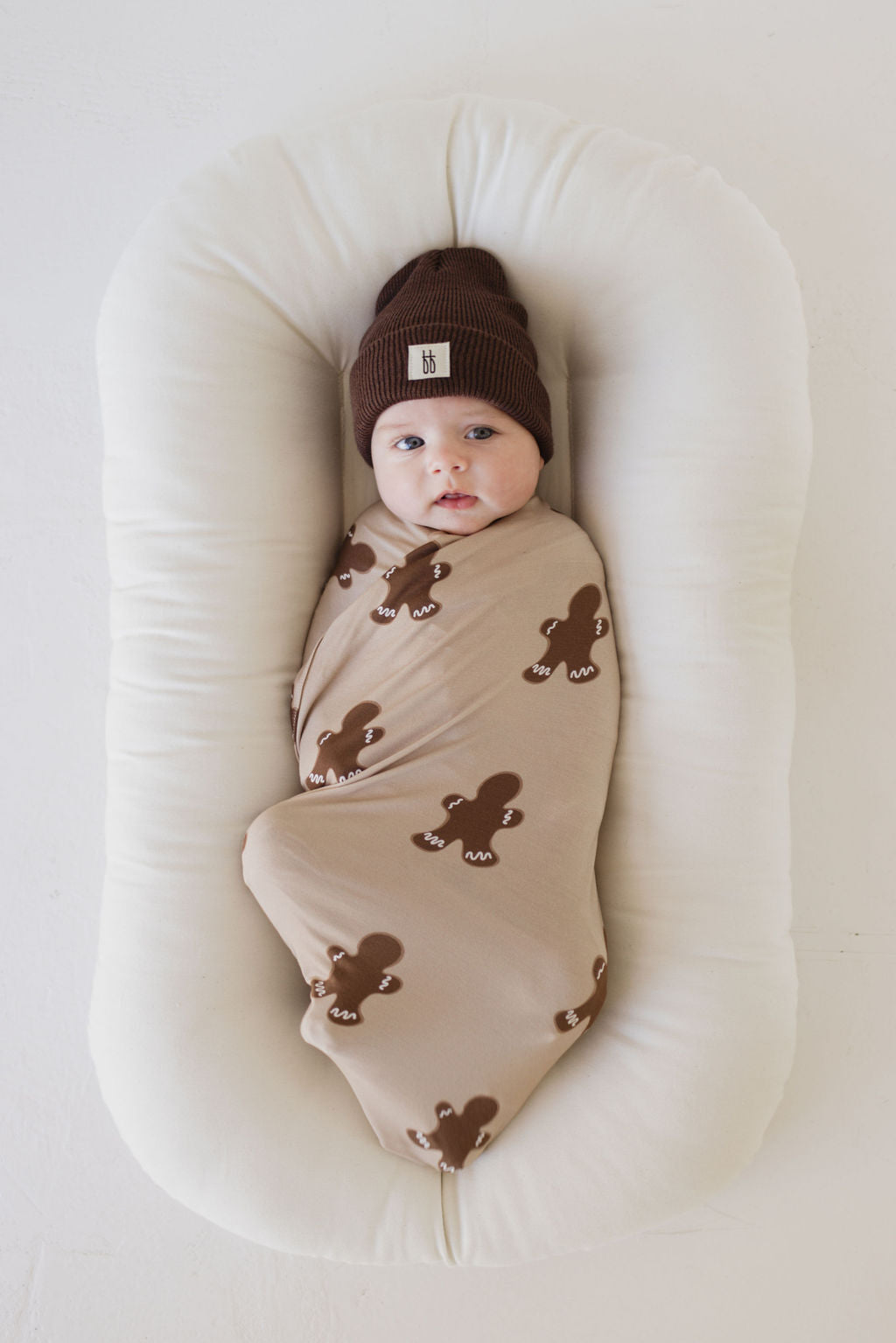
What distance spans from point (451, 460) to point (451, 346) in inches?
4.9

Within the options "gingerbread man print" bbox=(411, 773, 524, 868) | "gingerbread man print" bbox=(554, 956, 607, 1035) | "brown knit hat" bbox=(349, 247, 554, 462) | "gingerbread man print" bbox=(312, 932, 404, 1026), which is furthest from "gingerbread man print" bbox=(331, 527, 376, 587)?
"gingerbread man print" bbox=(554, 956, 607, 1035)

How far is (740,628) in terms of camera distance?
1067mm

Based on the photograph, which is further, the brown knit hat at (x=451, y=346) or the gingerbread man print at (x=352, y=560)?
the gingerbread man print at (x=352, y=560)

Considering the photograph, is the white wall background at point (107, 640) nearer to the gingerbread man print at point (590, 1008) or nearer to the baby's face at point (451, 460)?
the gingerbread man print at point (590, 1008)

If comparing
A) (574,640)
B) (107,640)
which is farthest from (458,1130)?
(107,640)

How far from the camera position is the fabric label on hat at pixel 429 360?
1035mm

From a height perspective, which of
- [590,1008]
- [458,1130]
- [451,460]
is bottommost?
[458,1130]

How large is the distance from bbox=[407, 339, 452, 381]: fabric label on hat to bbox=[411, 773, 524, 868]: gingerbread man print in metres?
0.45

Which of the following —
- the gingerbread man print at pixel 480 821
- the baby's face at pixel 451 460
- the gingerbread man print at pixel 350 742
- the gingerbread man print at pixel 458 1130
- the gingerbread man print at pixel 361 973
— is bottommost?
the gingerbread man print at pixel 458 1130

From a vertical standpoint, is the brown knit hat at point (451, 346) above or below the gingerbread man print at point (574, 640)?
above

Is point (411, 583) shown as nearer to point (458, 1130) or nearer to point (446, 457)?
point (446, 457)

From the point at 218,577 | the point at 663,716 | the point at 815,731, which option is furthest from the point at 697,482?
the point at 218,577

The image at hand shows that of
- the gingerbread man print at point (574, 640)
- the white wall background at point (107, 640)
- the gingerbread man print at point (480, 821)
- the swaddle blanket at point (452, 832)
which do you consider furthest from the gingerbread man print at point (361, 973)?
the white wall background at point (107, 640)

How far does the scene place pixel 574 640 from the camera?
109 centimetres
